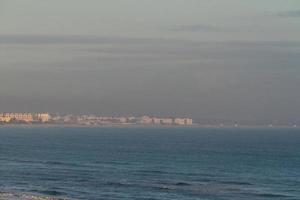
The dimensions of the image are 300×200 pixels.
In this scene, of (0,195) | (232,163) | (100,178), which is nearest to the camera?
(0,195)

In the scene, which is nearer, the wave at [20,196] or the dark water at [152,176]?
the wave at [20,196]

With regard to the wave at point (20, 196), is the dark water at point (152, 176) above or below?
above

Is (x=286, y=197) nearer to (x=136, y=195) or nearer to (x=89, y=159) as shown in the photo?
(x=136, y=195)

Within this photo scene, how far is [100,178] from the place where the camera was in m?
98.9

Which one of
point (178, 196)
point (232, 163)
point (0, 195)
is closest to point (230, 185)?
point (178, 196)

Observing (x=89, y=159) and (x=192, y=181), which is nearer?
(x=192, y=181)

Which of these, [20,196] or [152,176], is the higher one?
[152,176]

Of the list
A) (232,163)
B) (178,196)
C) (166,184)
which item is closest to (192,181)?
(166,184)

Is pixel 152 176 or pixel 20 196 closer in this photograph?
pixel 20 196

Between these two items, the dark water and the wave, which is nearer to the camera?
the wave

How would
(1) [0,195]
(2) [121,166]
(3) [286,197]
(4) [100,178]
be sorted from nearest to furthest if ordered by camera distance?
(1) [0,195]
(3) [286,197]
(4) [100,178]
(2) [121,166]

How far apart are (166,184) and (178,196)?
459 inches

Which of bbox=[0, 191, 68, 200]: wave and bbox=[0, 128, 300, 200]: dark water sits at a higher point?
bbox=[0, 128, 300, 200]: dark water

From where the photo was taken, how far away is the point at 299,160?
143250 mm
